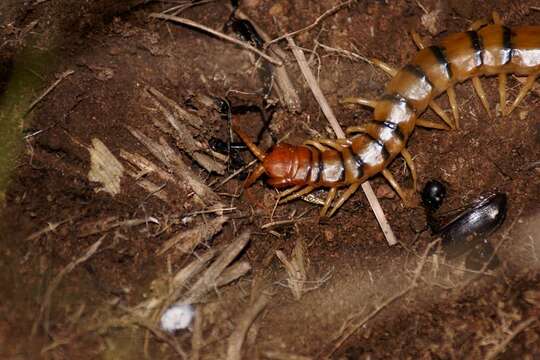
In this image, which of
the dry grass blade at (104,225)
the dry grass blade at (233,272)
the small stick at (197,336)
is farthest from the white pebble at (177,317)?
the dry grass blade at (104,225)

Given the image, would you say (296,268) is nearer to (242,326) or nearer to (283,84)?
(242,326)

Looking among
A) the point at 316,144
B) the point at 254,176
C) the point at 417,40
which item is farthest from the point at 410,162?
the point at 254,176

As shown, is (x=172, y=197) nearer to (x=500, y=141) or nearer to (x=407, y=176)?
(x=407, y=176)

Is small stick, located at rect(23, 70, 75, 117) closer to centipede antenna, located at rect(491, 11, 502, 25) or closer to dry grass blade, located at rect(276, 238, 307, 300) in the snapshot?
dry grass blade, located at rect(276, 238, 307, 300)

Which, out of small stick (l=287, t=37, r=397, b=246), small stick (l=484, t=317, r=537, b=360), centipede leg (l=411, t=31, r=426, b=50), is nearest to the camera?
small stick (l=484, t=317, r=537, b=360)

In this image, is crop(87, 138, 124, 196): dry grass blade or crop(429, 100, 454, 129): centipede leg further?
crop(429, 100, 454, 129): centipede leg

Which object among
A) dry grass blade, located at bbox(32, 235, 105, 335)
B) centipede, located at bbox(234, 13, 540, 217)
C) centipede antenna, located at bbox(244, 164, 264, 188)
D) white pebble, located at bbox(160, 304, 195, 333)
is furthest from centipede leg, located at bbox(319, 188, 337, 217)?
dry grass blade, located at bbox(32, 235, 105, 335)

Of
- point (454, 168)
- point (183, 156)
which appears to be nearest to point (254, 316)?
point (183, 156)
